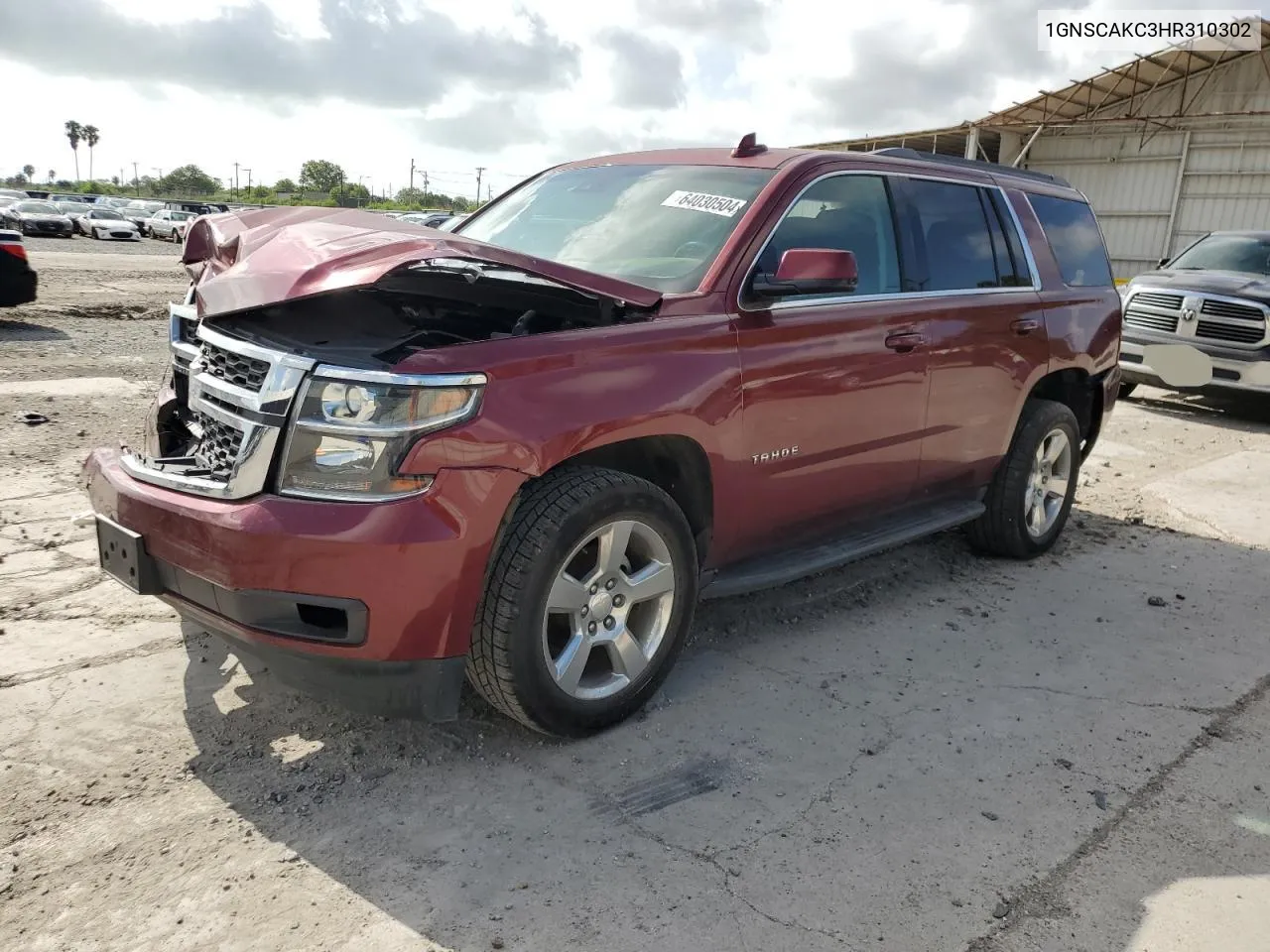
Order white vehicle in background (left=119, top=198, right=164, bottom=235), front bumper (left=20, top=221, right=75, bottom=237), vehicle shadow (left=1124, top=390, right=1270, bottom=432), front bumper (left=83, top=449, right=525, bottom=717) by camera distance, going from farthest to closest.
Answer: white vehicle in background (left=119, top=198, right=164, bottom=235) → front bumper (left=20, top=221, right=75, bottom=237) → vehicle shadow (left=1124, top=390, right=1270, bottom=432) → front bumper (left=83, top=449, right=525, bottom=717)

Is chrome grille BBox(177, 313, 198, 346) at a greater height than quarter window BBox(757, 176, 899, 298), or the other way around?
quarter window BBox(757, 176, 899, 298)

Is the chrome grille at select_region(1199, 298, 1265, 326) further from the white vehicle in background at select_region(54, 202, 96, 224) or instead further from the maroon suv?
the white vehicle in background at select_region(54, 202, 96, 224)

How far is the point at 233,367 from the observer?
2889 mm

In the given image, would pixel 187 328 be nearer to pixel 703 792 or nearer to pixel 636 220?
pixel 636 220

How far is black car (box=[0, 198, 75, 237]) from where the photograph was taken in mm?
36406

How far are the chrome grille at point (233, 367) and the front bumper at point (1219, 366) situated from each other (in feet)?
26.7

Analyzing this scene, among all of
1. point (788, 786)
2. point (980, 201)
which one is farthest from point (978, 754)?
point (980, 201)

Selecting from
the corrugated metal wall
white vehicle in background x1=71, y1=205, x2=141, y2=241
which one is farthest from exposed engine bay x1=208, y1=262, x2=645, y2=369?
white vehicle in background x1=71, y1=205, x2=141, y2=241

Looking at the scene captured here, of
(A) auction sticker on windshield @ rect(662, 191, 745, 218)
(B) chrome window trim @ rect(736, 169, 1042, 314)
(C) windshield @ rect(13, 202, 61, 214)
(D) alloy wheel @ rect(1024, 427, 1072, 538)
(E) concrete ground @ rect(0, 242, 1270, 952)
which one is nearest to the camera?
(E) concrete ground @ rect(0, 242, 1270, 952)

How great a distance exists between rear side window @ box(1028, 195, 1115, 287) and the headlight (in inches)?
148

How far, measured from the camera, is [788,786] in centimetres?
297

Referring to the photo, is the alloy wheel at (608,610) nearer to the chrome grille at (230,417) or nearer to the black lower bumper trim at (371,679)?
the black lower bumper trim at (371,679)

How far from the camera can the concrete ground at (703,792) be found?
2377mm

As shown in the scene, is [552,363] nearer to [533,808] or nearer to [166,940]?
[533,808]
